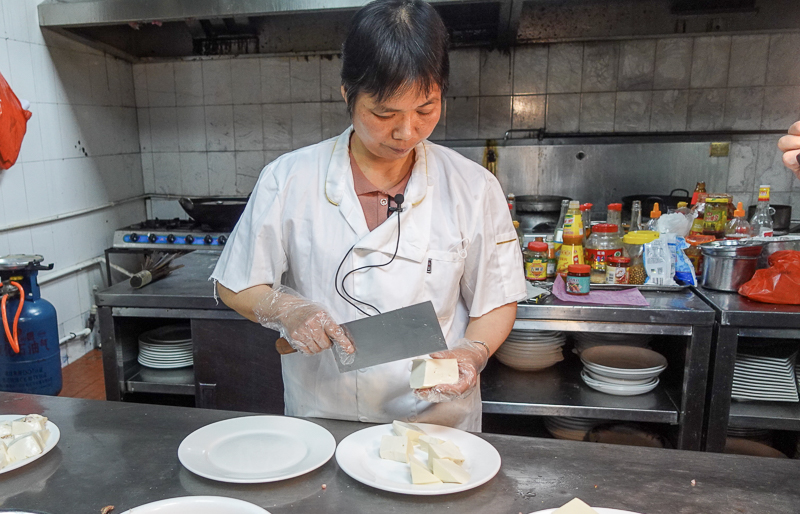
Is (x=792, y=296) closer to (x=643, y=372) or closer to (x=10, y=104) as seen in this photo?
(x=643, y=372)

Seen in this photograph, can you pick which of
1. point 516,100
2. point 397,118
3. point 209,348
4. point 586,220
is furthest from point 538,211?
point 397,118

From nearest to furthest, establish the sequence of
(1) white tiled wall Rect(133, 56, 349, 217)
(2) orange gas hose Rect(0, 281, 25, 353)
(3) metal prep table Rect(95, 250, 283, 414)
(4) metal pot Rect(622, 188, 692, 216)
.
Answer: (3) metal prep table Rect(95, 250, 283, 414), (2) orange gas hose Rect(0, 281, 25, 353), (4) metal pot Rect(622, 188, 692, 216), (1) white tiled wall Rect(133, 56, 349, 217)

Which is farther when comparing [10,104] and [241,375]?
[10,104]

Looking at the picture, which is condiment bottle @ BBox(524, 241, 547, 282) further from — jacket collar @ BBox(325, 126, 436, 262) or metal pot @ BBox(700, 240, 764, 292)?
jacket collar @ BBox(325, 126, 436, 262)

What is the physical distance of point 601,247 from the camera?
7.78 ft

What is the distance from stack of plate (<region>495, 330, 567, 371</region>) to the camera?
234cm

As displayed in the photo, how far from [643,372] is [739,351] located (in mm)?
391

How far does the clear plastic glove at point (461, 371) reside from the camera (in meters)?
1.27

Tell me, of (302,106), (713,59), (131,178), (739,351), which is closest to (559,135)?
(713,59)

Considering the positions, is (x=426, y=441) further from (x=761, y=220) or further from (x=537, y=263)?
(x=761, y=220)

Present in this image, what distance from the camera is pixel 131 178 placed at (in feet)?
15.2

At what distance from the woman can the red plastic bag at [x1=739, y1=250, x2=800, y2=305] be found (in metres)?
1.11

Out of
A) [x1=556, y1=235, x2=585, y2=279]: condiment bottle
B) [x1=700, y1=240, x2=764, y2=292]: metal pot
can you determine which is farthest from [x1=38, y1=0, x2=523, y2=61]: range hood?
[x1=700, y1=240, x2=764, y2=292]: metal pot

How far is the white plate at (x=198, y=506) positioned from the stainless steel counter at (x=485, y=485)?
2.8 inches
